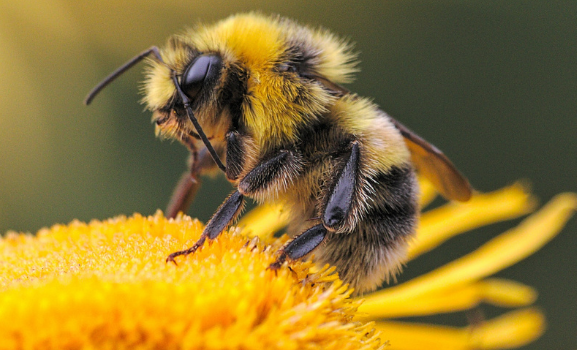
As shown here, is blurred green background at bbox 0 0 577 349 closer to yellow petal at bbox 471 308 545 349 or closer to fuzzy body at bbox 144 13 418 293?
yellow petal at bbox 471 308 545 349

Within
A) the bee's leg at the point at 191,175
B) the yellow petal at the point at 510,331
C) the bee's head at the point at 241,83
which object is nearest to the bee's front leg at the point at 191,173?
the bee's leg at the point at 191,175

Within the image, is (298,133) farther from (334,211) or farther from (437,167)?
(437,167)

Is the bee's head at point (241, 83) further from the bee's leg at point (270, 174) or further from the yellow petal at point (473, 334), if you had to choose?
the yellow petal at point (473, 334)

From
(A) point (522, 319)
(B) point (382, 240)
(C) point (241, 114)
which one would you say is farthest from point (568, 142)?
(C) point (241, 114)

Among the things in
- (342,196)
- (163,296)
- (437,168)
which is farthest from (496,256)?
(163,296)

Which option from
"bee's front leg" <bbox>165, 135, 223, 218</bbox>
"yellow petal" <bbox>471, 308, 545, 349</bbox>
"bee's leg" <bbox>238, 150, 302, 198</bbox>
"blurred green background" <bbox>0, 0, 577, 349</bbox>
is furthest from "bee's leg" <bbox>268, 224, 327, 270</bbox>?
"blurred green background" <bbox>0, 0, 577, 349</bbox>

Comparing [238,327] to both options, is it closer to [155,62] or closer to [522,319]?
[155,62]
